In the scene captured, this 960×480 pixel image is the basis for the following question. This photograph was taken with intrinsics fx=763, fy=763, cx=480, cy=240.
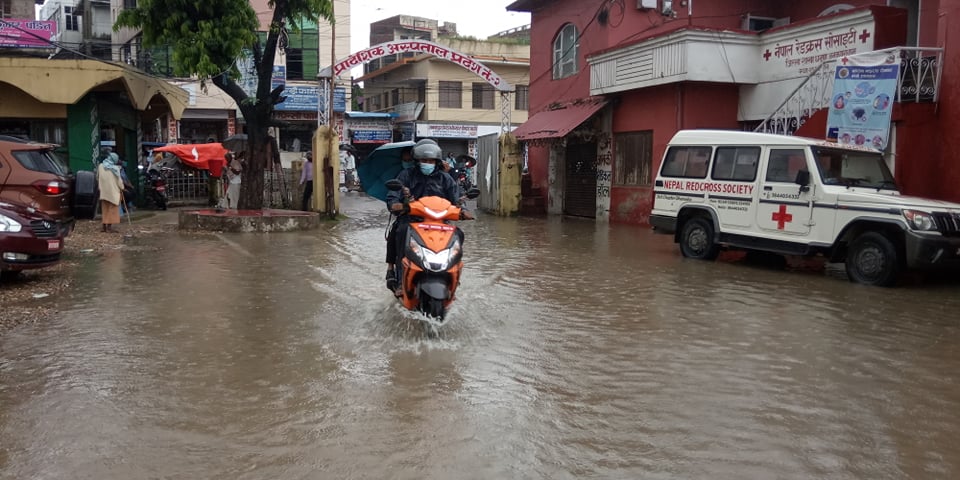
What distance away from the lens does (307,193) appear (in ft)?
70.0

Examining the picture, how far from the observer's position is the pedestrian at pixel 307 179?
20.9 meters

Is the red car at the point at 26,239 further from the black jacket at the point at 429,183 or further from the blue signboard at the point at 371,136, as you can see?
the blue signboard at the point at 371,136

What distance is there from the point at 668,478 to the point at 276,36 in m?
15.7

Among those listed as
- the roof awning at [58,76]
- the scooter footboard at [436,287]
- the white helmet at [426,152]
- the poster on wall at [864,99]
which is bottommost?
the scooter footboard at [436,287]

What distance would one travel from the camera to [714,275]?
10469 millimetres

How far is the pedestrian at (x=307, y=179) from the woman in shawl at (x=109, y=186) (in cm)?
627

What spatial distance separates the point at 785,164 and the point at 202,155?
1738 cm

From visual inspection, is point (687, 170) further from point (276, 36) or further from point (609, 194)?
point (276, 36)

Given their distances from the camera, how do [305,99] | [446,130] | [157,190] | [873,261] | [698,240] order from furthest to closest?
1. [446,130]
2. [305,99]
3. [157,190]
4. [698,240]
5. [873,261]

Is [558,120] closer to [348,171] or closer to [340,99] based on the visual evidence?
[340,99]

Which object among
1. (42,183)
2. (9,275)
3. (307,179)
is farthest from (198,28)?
(9,275)

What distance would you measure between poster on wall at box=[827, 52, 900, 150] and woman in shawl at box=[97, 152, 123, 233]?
42.9 feet

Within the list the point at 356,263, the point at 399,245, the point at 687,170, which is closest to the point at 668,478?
the point at 399,245

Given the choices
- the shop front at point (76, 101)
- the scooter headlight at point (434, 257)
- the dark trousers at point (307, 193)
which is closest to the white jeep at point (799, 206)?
the scooter headlight at point (434, 257)
